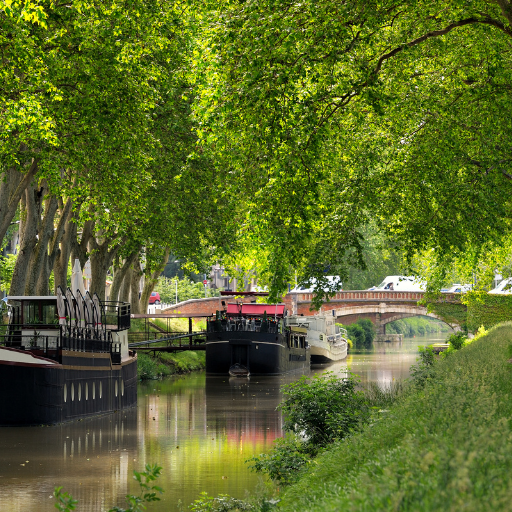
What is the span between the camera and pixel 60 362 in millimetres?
22516

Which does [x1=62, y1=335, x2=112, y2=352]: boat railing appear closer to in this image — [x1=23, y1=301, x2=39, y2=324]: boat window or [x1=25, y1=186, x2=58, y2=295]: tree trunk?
[x1=23, y1=301, x2=39, y2=324]: boat window

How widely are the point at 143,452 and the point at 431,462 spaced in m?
14.6

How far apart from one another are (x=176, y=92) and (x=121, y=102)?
6.59 m

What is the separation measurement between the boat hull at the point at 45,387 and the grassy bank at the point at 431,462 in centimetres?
1286

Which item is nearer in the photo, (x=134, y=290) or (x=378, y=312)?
(x=134, y=290)

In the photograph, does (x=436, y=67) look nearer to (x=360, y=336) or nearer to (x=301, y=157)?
(x=301, y=157)

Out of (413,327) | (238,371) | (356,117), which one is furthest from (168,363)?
(413,327)

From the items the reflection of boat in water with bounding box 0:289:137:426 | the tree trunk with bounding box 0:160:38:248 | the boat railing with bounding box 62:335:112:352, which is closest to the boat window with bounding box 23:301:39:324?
the reflection of boat in water with bounding box 0:289:137:426

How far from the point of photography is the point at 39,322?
24500mm

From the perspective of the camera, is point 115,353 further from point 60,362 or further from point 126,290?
point 126,290

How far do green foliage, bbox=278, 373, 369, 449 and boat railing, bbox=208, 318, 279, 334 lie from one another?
1225 inches

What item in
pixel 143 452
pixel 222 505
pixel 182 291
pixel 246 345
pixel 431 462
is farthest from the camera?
pixel 182 291

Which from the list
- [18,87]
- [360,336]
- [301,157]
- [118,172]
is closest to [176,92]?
A: [118,172]

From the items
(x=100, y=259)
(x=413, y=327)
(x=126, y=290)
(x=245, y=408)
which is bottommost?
(x=245, y=408)
